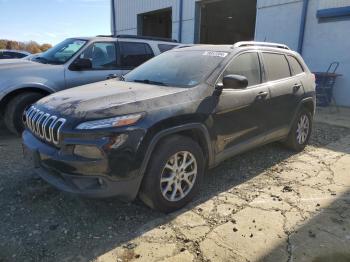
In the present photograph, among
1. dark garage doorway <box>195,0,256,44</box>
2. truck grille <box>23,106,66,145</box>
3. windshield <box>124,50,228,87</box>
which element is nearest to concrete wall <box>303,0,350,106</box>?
dark garage doorway <box>195,0,256,44</box>

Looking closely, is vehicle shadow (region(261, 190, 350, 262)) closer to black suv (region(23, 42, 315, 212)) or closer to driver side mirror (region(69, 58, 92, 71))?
black suv (region(23, 42, 315, 212))

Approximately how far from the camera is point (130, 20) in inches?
739

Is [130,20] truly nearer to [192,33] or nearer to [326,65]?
[192,33]

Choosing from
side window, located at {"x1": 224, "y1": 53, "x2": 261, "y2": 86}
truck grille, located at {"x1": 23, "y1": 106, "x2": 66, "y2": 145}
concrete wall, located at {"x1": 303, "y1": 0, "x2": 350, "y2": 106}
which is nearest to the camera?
truck grille, located at {"x1": 23, "y1": 106, "x2": 66, "y2": 145}

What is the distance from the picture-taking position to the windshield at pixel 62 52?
603 cm

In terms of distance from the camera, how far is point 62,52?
245 inches

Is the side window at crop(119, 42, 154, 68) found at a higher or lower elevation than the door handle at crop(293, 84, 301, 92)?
higher

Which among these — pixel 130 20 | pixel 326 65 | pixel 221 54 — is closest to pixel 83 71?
pixel 221 54

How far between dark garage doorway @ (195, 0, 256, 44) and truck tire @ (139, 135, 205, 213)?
38.9ft

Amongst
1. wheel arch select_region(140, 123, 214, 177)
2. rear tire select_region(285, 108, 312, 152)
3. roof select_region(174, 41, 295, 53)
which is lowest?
rear tire select_region(285, 108, 312, 152)

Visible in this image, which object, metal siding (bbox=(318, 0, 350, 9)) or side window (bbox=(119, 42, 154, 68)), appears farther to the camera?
metal siding (bbox=(318, 0, 350, 9))

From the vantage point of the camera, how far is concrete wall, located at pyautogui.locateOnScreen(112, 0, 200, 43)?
1459 cm

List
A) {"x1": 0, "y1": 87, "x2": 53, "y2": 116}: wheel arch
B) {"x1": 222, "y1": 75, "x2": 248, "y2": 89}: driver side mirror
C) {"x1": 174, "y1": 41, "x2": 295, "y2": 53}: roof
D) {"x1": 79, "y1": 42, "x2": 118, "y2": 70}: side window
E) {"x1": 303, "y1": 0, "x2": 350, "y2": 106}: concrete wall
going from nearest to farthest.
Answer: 1. {"x1": 222, "y1": 75, "x2": 248, "y2": 89}: driver side mirror
2. {"x1": 174, "y1": 41, "x2": 295, "y2": 53}: roof
3. {"x1": 0, "y1": 87, "x2": 53, "y2": 116}: wheel arch
4. {"x1": 79, "y1": 42, "x2": 118, "y2": 70}: side window
5. {"x1": 303, "y1": 0, "x2": 350, "y2": 106}: concrete wall

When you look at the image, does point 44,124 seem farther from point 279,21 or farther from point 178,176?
point 279,21
